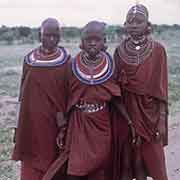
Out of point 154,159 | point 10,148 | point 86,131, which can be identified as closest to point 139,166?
point 154,159

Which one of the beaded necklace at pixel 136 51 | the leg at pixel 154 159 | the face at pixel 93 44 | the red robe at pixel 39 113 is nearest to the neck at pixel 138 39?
the beaded necklace at pixel 136 51

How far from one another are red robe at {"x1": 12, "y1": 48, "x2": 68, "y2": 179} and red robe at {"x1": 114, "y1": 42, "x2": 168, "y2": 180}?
19.6 inches

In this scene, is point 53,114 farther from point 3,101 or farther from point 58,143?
point 3,101

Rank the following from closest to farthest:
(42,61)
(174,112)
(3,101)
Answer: (42,61) → (174,112) → (3,101)

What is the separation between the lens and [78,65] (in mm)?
4203

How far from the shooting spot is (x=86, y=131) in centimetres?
423

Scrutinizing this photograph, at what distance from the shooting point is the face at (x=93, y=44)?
4137 mm

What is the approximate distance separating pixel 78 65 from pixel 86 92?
0.21 meters

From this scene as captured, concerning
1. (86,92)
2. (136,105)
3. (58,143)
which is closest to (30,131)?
(58,143)

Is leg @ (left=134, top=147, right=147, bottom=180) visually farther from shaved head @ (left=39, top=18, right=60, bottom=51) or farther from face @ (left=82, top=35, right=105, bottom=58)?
shaved head @ (left=39, top=18, right=60, bottom=51)

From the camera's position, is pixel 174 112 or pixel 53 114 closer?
pixel 53 114

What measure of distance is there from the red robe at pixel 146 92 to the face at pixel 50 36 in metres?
0.53

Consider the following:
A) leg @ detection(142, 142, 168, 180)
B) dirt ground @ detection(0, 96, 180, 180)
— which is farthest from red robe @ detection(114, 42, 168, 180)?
dirt ground @ detection(0, 96, 180, 180)

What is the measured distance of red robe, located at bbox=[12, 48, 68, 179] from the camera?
4.17m
